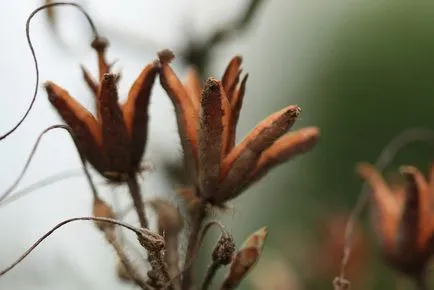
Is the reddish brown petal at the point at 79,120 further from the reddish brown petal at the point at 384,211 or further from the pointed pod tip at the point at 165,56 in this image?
the reddish brown petal at the point at 384,211

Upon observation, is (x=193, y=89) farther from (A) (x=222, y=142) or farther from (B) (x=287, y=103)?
(B) (x=287, y=103)

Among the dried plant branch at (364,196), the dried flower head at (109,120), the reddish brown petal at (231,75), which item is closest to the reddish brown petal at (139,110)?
the dried flower head at (109,120)

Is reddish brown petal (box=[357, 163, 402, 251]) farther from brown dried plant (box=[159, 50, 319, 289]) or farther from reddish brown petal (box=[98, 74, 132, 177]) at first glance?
reddish brown petal (box=[98, 74, 132, 177])

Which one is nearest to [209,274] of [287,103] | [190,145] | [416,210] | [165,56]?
[190,145]

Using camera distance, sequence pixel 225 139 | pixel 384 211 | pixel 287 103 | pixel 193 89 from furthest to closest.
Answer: pixel 287 103 → pixel 384 211 → pixel 193 89 → pixel 225 139

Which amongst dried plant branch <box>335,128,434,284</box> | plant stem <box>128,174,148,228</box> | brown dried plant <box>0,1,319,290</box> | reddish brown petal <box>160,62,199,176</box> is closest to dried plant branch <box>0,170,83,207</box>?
brown dried plant <box>0,1,319,290</box>
